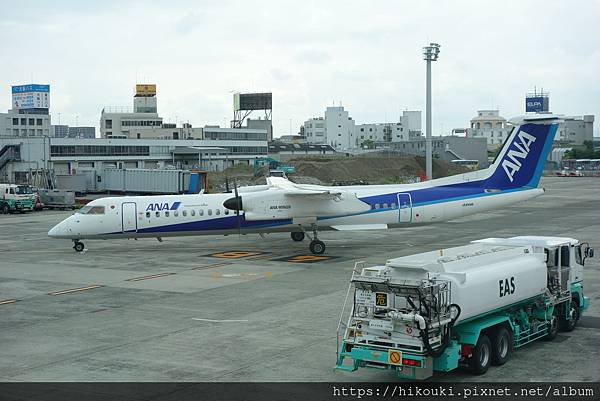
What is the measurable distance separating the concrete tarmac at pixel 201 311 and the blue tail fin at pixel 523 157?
5.13 metres

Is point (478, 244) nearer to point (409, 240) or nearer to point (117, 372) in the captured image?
point (117, 372)

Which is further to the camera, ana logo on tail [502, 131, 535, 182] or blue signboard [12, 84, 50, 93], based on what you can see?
blue signboard [12, 84, 50, 93]

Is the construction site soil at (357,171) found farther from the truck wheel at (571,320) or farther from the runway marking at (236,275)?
the truck wheel at (571,320)

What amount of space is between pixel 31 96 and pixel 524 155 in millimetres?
128388

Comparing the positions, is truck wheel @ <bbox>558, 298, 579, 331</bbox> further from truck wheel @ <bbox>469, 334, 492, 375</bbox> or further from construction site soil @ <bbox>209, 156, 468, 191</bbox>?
construction site soil @ <bbox>209, 156, 468, 191</bbox>

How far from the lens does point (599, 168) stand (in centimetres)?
13575

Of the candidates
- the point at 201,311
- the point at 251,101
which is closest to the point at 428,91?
the point at 201,311

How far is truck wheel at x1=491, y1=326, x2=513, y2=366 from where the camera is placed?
51.7ft

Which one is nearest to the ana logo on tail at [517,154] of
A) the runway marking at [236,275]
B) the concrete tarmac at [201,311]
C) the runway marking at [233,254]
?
the concrete tarmac at [201,311]

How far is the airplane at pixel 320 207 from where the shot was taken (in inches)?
1388

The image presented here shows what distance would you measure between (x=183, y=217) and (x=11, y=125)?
9680 centimetres

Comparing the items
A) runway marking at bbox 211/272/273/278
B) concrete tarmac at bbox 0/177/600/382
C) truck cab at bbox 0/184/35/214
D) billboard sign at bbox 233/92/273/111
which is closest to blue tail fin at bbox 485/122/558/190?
concrete tarmac at bbox 0/177/600/382

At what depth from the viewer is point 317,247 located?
35469 millimetres

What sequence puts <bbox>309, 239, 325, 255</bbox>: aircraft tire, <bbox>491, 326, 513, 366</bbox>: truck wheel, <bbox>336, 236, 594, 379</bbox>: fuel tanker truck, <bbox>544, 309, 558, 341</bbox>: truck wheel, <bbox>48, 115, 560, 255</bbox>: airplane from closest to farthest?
<bbox>336, 236, 594, 379</bbox>: fuel tanker truck
<bbox>491, 326, 513, 366</bbox>: truck wheel
<bbox>544, 309, 558, 341</bbox>: truck wheel
<bbox>48, 115, 560, 255</bbox>: airplane
<bbox>309, 239, 325, 255</bbox>: aircraft tire
